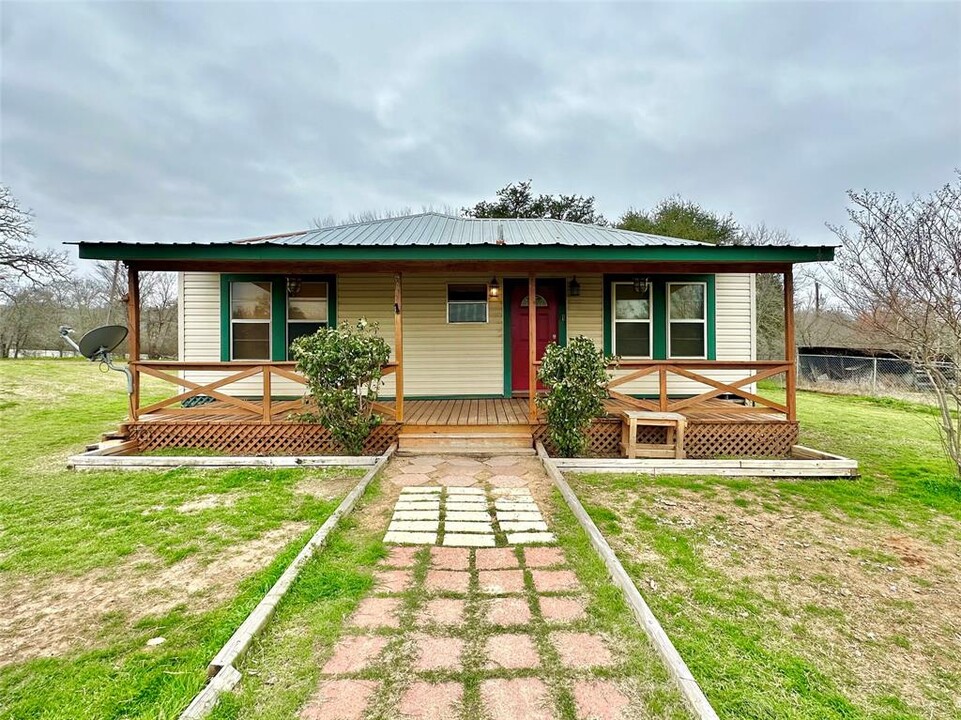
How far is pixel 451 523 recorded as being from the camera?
11.6ft

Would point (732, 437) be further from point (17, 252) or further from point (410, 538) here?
point (17, 252)

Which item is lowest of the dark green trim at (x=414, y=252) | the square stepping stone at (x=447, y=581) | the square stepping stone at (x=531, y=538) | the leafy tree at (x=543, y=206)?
the square stepping stone at (x=447, y=581)

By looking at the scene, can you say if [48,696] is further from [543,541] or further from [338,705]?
[543,541]

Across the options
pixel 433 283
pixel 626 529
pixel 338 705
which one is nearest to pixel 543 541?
pixel 626 529

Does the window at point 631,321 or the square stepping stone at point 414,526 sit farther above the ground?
the window at point 631,321

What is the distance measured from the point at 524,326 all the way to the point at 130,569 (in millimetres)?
6134

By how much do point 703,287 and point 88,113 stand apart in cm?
2378

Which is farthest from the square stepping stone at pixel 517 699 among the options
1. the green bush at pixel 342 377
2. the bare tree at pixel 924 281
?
the bare tree at pixel 924 281

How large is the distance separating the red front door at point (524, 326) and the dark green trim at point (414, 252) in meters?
2.22

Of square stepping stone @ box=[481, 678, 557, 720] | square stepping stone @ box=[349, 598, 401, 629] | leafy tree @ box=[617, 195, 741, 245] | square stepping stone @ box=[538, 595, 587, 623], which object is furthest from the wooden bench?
leafy tree @ box=[617, 195, 741, 245]

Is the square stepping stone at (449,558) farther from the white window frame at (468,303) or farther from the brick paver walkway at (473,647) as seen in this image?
the white window frame at (468,303)

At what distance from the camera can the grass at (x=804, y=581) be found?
1.88m

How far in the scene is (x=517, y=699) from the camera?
1.70m

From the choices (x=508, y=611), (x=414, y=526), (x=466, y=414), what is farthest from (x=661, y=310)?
(x=508, y=611)
